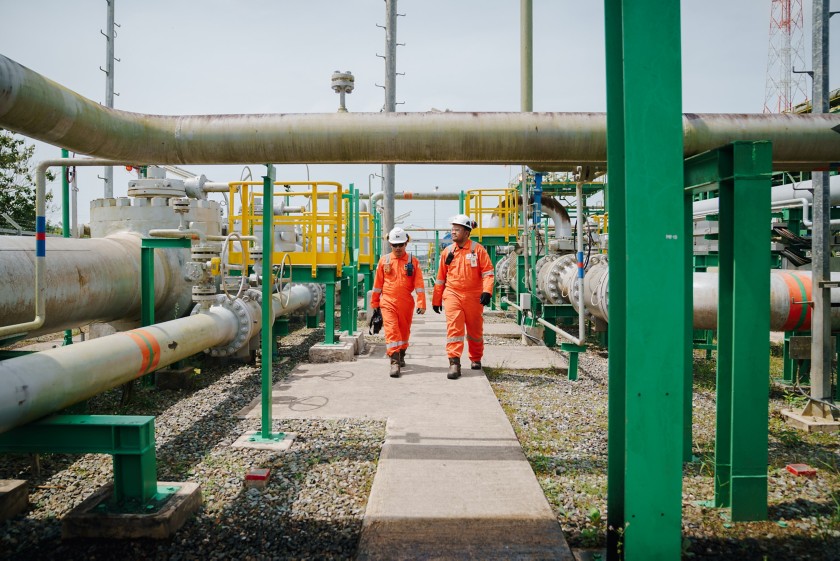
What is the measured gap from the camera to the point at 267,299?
4.05 meters

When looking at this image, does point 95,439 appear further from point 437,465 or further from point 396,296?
point 396,296

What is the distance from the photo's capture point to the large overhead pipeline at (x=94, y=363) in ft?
8.87

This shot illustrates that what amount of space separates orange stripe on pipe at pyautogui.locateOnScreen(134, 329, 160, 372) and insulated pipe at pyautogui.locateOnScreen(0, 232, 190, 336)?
662mm

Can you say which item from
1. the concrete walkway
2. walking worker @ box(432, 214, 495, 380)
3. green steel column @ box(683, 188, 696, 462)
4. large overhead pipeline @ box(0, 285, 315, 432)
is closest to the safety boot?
walking worker @ box(432, 214, 495, 380)

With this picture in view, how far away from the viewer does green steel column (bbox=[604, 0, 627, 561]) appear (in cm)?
250

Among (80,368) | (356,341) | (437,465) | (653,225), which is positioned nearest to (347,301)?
(356,341)

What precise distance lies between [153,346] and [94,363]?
1.00 m

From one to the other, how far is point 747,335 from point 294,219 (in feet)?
19.5

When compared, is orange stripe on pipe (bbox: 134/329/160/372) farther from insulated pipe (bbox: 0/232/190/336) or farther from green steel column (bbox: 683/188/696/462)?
green steel column (bbox: 683/188/696/462)

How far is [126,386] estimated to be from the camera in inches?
215

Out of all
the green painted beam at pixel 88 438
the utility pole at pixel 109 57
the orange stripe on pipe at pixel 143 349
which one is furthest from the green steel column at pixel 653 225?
the utility pole at pixel 109 57

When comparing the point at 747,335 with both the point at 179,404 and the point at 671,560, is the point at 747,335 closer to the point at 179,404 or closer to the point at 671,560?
the point at 671,560

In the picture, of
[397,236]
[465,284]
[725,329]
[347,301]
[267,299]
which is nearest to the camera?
[725,329]

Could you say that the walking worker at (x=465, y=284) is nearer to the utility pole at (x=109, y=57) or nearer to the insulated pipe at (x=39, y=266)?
the insulated pipe at (x=39, y=266)
